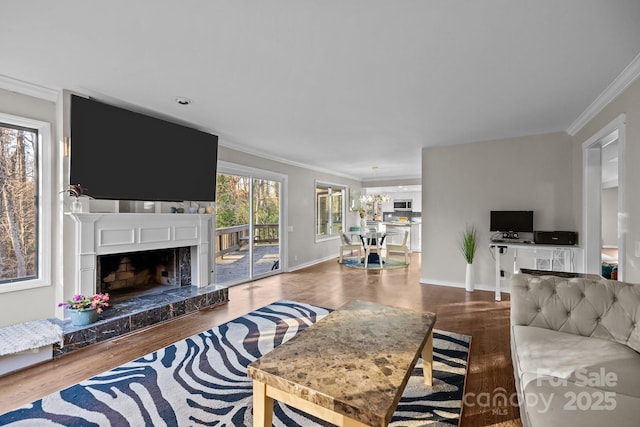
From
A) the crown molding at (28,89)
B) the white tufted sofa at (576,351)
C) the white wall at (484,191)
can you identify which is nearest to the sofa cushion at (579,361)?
the white tufted sofa at (576,351)

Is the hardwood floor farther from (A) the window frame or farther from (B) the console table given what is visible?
(A) the window frame

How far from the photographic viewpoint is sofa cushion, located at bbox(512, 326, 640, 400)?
4.81 feet

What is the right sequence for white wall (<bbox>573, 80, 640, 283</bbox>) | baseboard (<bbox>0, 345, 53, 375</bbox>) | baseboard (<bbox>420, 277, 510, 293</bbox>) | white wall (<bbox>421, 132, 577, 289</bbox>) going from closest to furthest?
baseboard (<bbox>0, 345, 53, 375</bbox>) → white wall (<bbox>573, 80, 640, 283</bbox>) → white wall (<bbox>421, 132, 577, 289</bbox>) → baseboard (<bbox>420, 277, 510, 293</bbox>)

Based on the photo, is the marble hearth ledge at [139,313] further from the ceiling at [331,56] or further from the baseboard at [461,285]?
the baseboard at [461,285]

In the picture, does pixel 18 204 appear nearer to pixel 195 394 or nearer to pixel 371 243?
pixel 195 394

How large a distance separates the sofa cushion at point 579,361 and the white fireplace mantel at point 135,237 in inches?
150

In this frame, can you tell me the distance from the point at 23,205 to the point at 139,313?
1.54m

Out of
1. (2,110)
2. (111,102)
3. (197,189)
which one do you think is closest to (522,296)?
(197,189)

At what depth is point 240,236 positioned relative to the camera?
215 inches

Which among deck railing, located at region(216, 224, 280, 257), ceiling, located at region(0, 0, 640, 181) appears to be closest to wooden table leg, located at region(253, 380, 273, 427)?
ceiling, located at region(0, 0, 640, 181)

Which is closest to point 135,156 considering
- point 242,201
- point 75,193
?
point 75,193

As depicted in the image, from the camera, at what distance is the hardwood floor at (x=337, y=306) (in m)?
2.08

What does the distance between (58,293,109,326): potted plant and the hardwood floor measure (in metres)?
0.27

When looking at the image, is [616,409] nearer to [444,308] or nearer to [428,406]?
[428,406]
